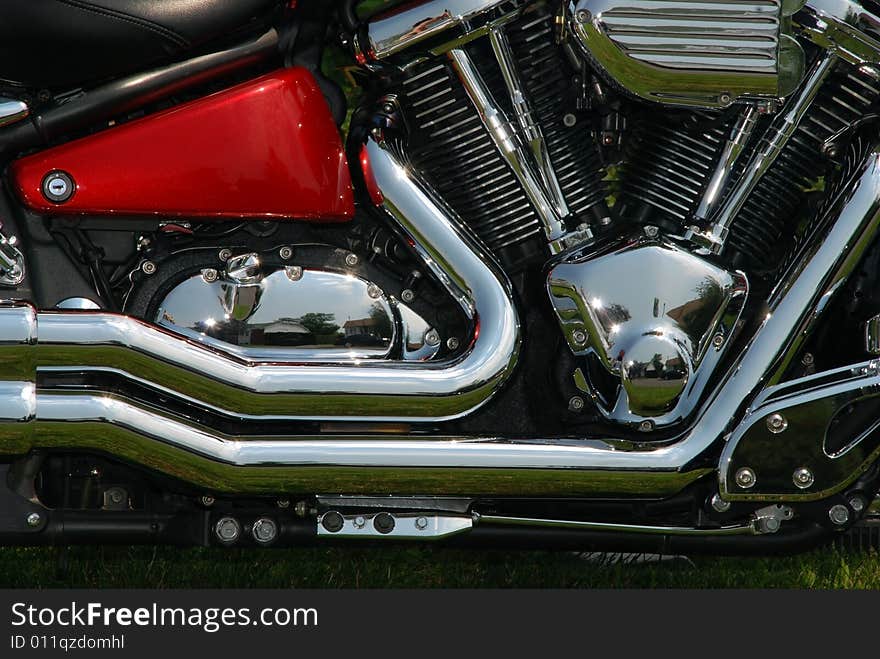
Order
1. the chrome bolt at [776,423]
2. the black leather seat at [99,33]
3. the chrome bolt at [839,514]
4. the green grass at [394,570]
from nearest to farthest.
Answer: the black leather seat at [99,33]
the chrome bolt at [776,423]
the chrome bolt at [839,514]
the green grass at [394,570]

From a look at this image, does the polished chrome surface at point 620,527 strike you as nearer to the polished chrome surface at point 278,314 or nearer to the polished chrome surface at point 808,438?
the polished chrome surface at point 808,438

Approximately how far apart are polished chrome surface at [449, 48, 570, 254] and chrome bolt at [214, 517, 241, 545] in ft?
3.02

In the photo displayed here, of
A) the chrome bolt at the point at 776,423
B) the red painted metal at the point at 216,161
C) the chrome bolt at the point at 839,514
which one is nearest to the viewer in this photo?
the red painted metal at the point at 216,161

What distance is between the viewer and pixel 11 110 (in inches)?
81.4

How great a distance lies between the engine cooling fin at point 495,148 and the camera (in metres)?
2.15

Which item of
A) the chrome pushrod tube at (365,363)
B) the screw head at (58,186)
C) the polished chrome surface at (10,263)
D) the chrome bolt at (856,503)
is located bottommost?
the chrome bolt at (856,503)

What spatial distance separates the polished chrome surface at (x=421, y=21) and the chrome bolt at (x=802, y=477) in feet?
3.88

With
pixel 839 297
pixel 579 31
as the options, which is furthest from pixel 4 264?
pixel 839 297

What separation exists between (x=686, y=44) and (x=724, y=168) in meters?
0.29

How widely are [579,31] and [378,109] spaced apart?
1.46 feet

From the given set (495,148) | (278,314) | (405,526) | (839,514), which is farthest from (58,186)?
(839,514)

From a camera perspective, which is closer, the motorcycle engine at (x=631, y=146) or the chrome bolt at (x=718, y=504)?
the motorcycle engine at (x=631, y=146)


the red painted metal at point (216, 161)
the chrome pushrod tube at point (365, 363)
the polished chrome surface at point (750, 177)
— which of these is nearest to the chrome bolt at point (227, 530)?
the chrome pushrod tube at point (365, 363)

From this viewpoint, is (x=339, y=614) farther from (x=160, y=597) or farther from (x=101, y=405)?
(x=101, y=405)
